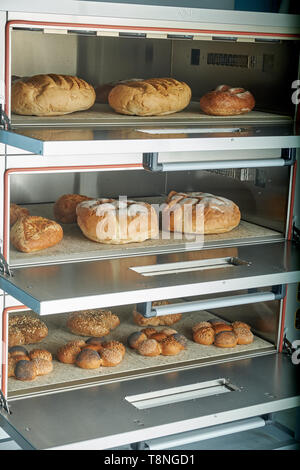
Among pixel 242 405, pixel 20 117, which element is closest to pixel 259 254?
pixel 242 405

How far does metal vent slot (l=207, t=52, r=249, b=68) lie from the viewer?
2355 millimetres

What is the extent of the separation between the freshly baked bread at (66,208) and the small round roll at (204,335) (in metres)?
0.52

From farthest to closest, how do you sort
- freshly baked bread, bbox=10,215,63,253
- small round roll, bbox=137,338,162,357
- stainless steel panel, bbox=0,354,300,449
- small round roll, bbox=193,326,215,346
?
small round roll, bbox=193,326,215,346
small round roll, bbox=137,338,162,357
freshly baked bread, bbox=10,215,63,253
stainless steel panel, bbox=0,354,300,449

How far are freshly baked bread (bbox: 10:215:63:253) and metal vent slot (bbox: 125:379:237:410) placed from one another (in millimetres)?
475

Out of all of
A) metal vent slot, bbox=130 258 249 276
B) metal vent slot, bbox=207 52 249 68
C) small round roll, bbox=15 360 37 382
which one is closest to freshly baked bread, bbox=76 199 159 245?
metal vent slot, bbox=130 258 249 276

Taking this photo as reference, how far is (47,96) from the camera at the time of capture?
79.1 inches

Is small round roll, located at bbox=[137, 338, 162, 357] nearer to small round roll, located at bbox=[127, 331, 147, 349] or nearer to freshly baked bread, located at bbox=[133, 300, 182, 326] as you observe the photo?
small round roll, located at bbox=[127, 331, 147, 349]

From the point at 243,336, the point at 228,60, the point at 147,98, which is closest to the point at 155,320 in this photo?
the point at 243,336

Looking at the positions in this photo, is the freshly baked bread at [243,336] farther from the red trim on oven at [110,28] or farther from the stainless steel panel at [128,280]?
the red trim on oven at [110,28]

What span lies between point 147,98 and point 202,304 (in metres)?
0.62

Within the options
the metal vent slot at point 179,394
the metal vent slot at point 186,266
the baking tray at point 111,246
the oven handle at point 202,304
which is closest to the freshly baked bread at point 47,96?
the baking tray at point 111,246
